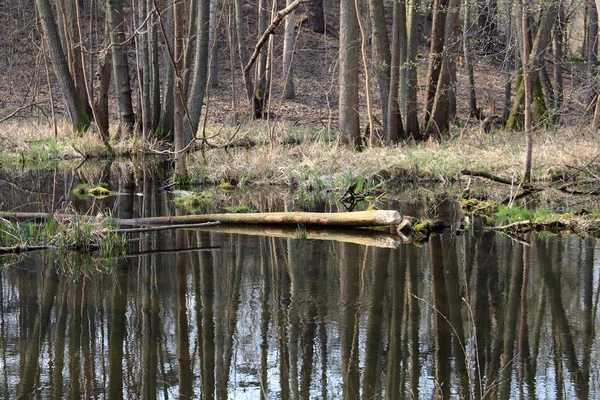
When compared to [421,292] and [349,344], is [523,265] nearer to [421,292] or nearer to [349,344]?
[421,292]

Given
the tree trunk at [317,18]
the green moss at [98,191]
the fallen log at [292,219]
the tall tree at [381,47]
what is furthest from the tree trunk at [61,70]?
the tree trunk at [317,18]

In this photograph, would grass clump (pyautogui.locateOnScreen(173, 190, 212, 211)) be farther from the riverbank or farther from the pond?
the pond

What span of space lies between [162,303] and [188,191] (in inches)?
303

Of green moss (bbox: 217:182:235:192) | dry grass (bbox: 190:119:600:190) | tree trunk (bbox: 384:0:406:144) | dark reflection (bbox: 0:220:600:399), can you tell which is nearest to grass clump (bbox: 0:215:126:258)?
dark reflection (bbox: 0:220:600:399)

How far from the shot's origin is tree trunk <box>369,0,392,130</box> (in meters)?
19.4

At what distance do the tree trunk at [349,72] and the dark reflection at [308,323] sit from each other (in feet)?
29.2

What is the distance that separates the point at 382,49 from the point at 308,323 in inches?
564

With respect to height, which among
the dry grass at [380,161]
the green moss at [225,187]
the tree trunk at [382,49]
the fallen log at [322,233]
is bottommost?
the fallen log at [322,233]

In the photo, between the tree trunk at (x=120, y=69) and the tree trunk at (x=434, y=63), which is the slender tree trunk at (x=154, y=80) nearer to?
the tree trunk at (x=120, y=69)

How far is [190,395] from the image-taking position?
5043 millimetres

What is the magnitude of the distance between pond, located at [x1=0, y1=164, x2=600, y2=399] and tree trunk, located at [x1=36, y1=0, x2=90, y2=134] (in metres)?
12.0

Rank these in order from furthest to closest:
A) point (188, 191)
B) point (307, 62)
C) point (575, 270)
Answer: point (307, 62) < point (188, 191) < point (575, 270)

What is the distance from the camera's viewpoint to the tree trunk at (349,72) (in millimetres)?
17828

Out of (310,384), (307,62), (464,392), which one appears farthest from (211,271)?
(307,62)
